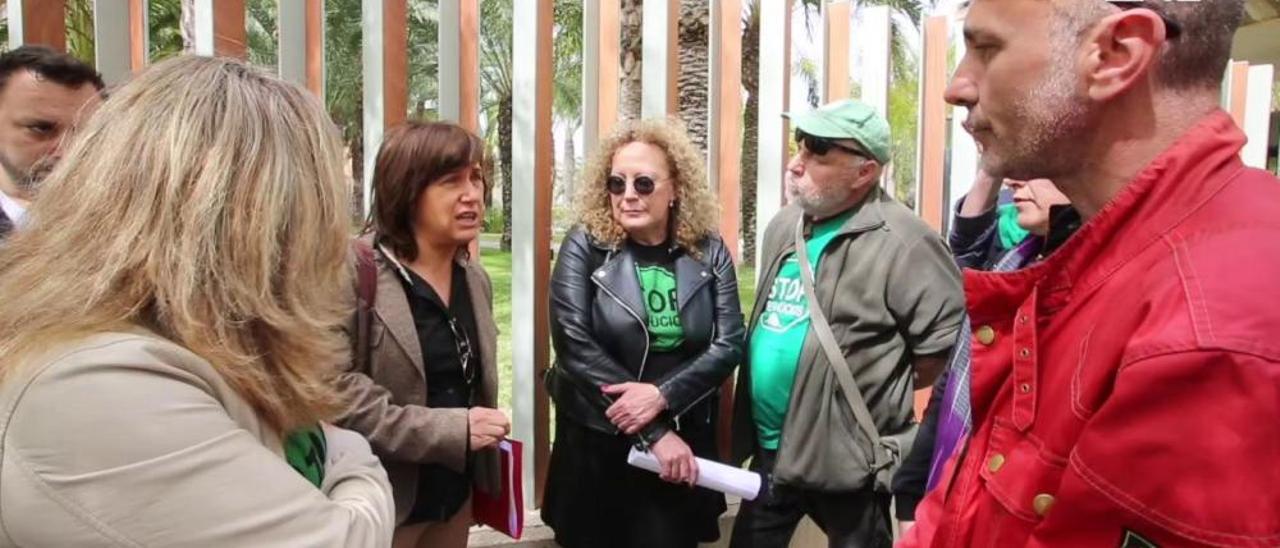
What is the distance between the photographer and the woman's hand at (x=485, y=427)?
2582 millimetres

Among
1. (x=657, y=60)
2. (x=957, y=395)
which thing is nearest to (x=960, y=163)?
(x=657, y=60)

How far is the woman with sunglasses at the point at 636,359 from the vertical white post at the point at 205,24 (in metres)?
1.35

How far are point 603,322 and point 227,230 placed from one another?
187 cm

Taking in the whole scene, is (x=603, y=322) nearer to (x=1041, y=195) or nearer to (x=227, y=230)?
(x=1041, y=195)

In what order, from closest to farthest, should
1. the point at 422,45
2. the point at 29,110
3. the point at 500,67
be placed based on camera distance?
the point at 29,110 → the point at 422,45 → the point at 500,67

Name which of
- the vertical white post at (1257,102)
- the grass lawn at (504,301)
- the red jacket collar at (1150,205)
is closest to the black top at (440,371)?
the grass lawn at (504,301)

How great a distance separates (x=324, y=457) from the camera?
148 centimetres

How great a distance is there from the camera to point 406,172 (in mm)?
2717

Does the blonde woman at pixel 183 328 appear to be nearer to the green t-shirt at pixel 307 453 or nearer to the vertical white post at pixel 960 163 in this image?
the green t-shirt at pixel 307 453

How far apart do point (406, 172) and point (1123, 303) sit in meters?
2.07

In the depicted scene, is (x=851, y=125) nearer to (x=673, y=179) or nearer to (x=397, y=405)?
(x=673, y=179)

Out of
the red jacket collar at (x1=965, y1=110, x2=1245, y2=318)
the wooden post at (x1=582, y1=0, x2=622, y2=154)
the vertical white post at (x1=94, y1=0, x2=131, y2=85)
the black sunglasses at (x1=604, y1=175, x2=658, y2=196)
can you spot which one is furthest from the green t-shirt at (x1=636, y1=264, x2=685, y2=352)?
the red jacket collar at (x1=965, y1=110, x2=1245, y2=318)

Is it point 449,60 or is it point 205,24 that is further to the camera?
point 449,60

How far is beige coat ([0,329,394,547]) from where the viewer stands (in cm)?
104
